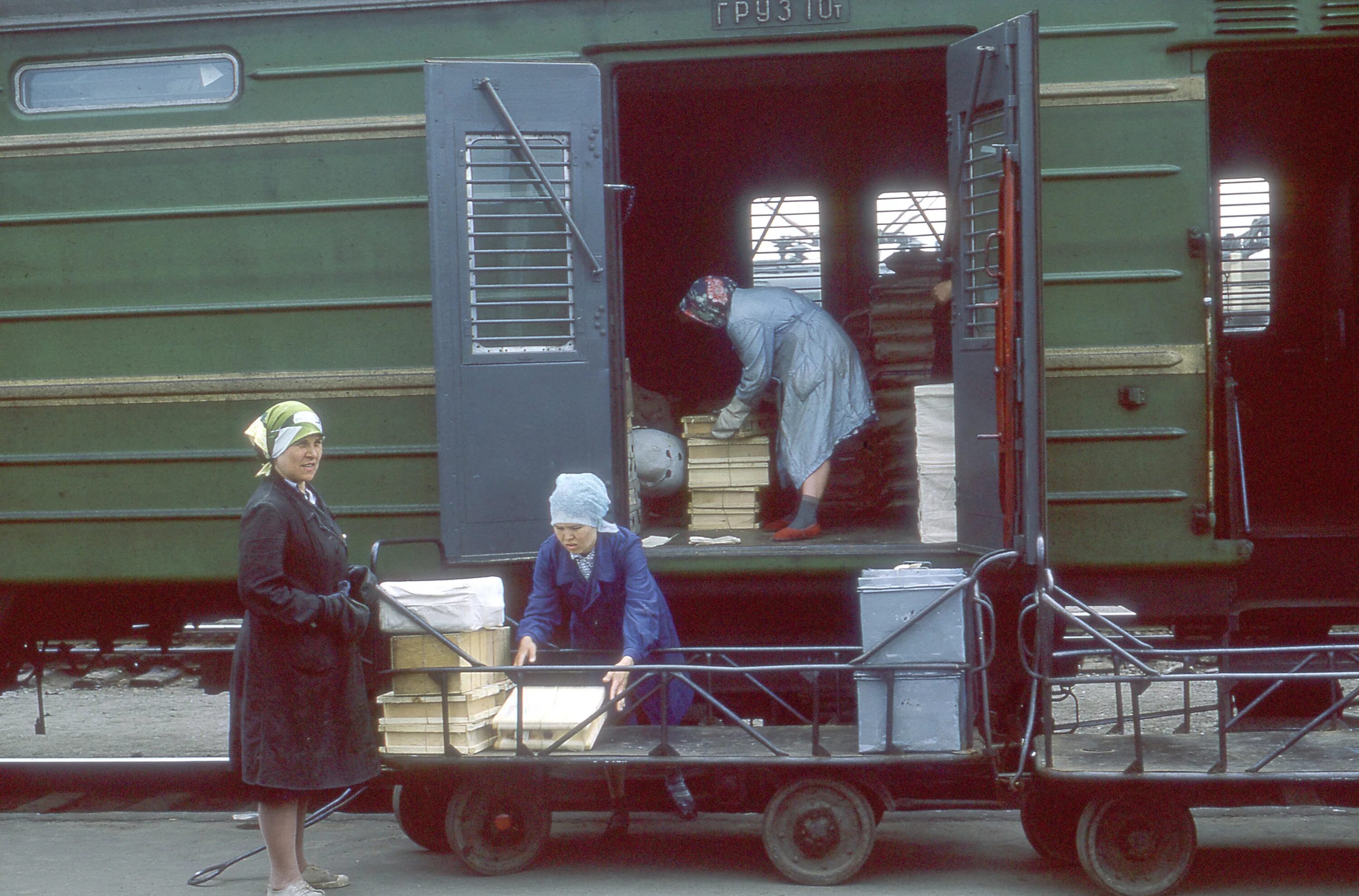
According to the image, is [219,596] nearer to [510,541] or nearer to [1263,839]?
[510,541]

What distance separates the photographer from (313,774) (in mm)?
4398

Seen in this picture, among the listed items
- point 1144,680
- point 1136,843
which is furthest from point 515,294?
point 1136,843

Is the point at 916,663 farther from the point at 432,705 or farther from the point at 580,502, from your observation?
the point at 432,705

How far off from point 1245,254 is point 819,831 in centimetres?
540

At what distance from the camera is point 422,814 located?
5.11 m

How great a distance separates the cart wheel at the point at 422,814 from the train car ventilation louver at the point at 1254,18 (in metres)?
3.93

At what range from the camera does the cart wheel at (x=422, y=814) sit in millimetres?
5094

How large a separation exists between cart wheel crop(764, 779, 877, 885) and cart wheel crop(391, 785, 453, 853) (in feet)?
3.92

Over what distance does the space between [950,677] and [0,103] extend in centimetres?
425

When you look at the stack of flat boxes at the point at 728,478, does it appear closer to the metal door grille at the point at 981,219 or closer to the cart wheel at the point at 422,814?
the metal door grille at the point at 981,219

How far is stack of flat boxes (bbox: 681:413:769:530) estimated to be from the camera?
21.1ft

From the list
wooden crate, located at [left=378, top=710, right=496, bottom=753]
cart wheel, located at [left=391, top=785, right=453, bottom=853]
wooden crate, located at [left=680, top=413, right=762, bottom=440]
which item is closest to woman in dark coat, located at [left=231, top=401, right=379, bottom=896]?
wooden crate, located at [left=378, top=710, right=496, bottom=753]

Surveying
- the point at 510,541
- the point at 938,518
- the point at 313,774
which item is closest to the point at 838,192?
the point at 938,518

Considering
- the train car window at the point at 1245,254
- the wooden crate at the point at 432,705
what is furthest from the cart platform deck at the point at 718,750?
the train car window at the point at 1245,254
